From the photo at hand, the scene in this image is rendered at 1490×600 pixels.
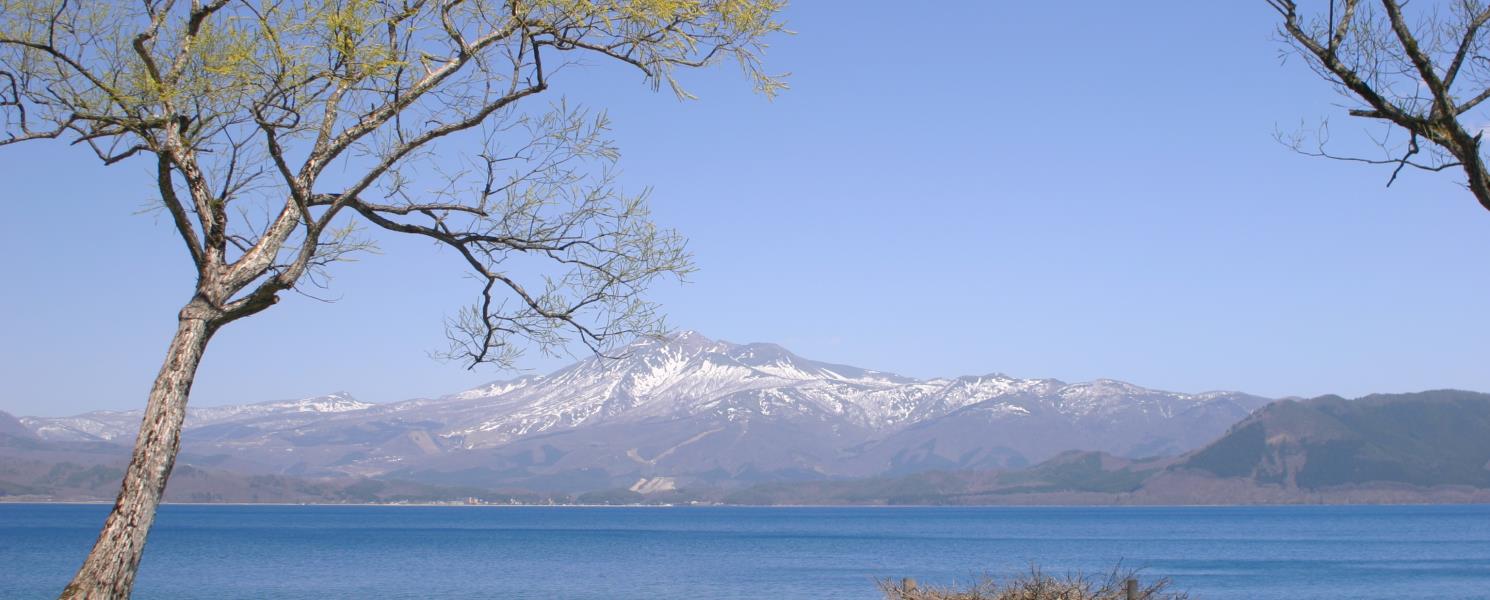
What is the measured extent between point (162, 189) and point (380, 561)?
337ft

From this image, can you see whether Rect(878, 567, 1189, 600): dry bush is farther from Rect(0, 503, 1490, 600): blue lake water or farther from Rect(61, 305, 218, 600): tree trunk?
Rect(0, 503, 1490, 600): blue lake water

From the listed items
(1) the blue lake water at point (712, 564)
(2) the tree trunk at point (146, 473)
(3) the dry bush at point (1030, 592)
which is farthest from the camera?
(1) the blue lake water at point (712, 564)

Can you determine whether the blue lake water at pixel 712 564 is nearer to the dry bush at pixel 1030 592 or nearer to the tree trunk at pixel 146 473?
the dry bush at pixel 1030 592

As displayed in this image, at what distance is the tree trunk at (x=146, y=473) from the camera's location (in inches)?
374

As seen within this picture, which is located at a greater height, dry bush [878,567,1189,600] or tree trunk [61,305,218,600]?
tree trunk [61,305,218,600]

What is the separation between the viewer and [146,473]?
9.81 m

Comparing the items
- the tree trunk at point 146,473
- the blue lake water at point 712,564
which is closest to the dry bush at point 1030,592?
the tree trunk at point 146,473

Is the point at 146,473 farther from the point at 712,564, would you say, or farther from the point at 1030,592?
the point at 712,564

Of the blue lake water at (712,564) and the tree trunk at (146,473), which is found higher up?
the tree trunk at (146,473)

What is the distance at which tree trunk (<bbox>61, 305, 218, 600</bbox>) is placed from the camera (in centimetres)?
950

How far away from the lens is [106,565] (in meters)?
9.52

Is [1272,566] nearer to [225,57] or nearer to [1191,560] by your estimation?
[1191,560]


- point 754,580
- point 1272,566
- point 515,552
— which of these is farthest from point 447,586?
point 1272,566

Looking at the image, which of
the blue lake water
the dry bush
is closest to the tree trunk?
the dry bush
